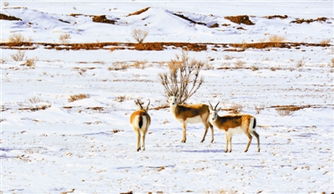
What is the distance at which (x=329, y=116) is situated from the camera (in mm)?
15586

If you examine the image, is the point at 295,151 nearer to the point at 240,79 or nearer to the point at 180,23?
the point at 240,79

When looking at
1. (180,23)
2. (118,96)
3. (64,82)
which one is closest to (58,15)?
(180,23)

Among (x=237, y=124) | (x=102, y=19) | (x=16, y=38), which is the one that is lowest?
(x=237, y=124)

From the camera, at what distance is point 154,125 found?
1410 cm

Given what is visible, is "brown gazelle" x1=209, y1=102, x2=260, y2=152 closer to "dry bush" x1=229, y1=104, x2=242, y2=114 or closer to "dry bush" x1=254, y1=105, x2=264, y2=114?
"dry bush" x1=229, y1=104, x2=242, y2=114

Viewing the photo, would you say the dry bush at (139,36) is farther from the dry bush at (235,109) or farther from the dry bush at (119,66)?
the dry bush at (235,109)

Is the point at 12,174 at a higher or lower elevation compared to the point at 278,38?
lower

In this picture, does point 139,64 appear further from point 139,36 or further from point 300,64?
point 139,36

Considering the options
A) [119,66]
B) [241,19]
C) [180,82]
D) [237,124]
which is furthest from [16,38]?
[237,124]

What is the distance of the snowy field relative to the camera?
28.2 feet

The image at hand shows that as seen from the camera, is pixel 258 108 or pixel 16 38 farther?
pixel 16 38


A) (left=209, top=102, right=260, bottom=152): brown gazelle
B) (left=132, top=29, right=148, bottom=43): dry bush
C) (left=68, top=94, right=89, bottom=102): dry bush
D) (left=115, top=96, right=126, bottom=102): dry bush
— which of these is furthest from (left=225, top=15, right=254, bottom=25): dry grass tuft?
(left=209, top=102, right=260, bottom=152): brown gazelle

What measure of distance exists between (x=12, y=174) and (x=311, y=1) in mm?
75205

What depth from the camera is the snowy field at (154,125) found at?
859 centimetres
